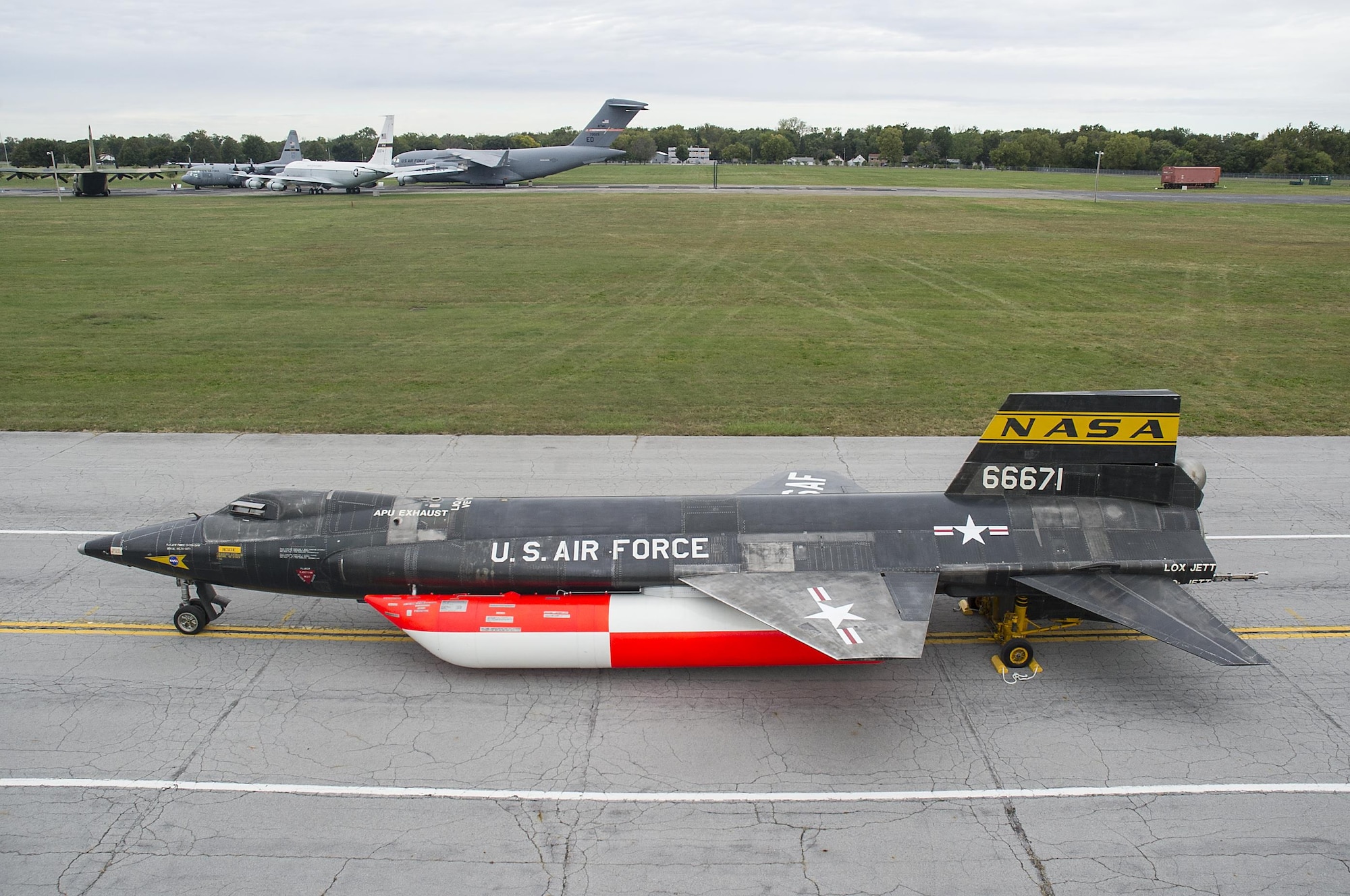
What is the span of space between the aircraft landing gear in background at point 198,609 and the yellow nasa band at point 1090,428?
13.1m

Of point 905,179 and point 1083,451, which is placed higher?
point 905,179

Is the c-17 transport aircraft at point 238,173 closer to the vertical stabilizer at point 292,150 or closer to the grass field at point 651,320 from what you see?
the vertical stabilizer at point 292,150

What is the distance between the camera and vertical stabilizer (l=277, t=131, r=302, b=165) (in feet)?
329

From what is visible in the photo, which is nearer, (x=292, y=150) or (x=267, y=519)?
(x=267, y=519)

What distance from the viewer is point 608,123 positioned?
97.6 m

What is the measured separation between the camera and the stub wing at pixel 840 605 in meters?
12.2

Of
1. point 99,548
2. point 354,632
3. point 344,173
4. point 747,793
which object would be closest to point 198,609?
point 99,548

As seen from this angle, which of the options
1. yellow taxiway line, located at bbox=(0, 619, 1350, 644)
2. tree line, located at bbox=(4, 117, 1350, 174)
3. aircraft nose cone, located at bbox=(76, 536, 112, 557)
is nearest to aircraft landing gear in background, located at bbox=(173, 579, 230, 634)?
yellow taxiway line, located at bbox=(0, 619, 1350, 644)

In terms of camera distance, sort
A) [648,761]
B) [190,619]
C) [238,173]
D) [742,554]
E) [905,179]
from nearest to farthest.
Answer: [648,761]
[742,554]
[190,619]
[238,173]
[905,179]

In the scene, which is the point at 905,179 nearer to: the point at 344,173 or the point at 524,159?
the point at 524,159

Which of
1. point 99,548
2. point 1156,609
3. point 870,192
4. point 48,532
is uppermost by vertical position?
point 870,192

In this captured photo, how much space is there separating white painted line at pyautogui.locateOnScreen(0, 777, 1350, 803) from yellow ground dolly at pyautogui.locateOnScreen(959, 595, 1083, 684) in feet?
8.64

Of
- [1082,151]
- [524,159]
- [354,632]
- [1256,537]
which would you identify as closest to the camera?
[354,632]

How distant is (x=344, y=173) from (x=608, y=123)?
28.2m
